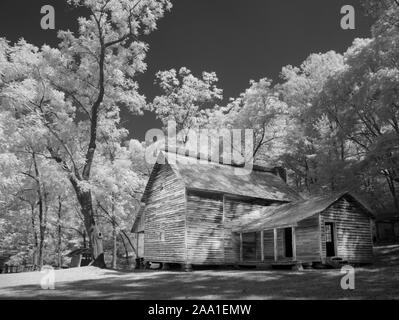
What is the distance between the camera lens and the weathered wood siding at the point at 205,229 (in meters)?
28.6

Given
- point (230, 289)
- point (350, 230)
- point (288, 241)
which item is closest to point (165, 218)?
point (288, 241)

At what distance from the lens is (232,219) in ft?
101

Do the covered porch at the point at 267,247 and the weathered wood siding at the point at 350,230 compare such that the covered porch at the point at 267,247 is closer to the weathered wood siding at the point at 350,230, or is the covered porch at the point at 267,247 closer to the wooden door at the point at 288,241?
the wooden door at the point at 288,241

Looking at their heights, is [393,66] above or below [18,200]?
above

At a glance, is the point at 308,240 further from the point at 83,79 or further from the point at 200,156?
the point at 83,79

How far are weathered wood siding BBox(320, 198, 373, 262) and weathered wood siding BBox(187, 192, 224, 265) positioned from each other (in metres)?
7.62

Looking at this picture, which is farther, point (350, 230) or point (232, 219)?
point (232, 219)

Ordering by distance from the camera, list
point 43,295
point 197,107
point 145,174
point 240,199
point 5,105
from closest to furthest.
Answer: point 43,295
point 5,105
point 240,199
point 145,174
point 197,107

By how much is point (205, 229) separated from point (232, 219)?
238cm
